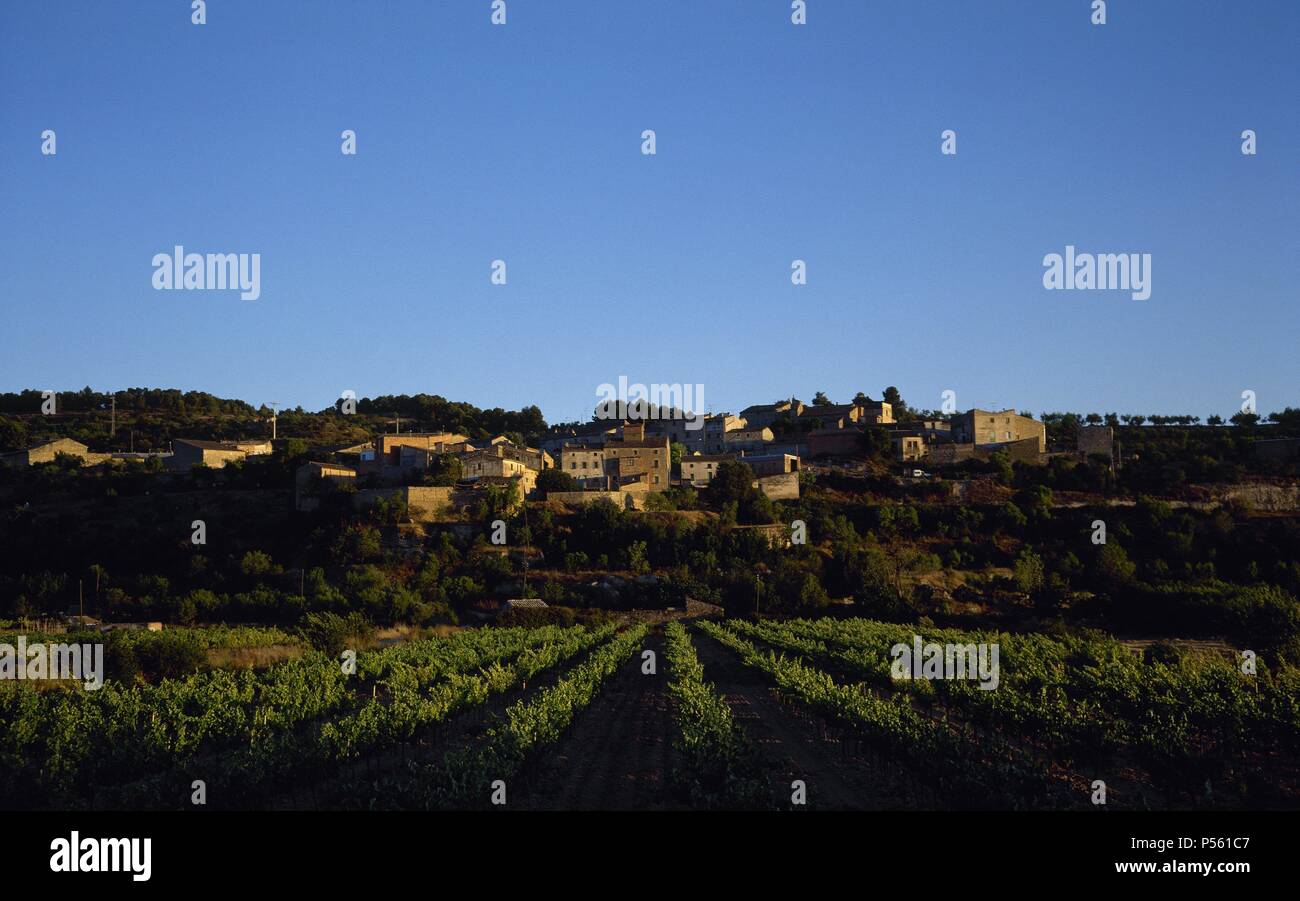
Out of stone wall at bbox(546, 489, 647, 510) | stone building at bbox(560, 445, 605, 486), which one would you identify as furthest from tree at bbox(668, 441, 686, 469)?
stone wall at bbox(546, 489, 647, 510)

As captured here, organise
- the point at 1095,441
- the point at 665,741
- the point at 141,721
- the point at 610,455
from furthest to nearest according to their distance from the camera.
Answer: the point at 1095,441 < the point at 610,455 < the point at 141,721 < the point at 665,741

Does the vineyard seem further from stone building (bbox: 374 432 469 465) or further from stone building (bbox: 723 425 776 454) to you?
stone building (bbox: 723 425 776 454)

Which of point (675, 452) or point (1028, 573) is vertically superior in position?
point (675, 452)

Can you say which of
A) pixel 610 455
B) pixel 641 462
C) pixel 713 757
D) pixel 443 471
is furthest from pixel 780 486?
pixel 713 757

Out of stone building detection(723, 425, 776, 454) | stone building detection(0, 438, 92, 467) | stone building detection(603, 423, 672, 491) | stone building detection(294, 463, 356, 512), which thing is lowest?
stone building detection(294, 463, 356, 512)

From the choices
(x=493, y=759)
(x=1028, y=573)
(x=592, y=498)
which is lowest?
(x=1028, y=573)

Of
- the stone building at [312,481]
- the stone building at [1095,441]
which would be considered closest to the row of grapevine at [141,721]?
the stone building at [312,481]

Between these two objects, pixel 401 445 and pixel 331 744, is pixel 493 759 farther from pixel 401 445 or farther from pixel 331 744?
pixel 401 445

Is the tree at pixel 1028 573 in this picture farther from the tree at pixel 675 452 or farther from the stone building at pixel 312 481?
the stone building at pixel 312 481
